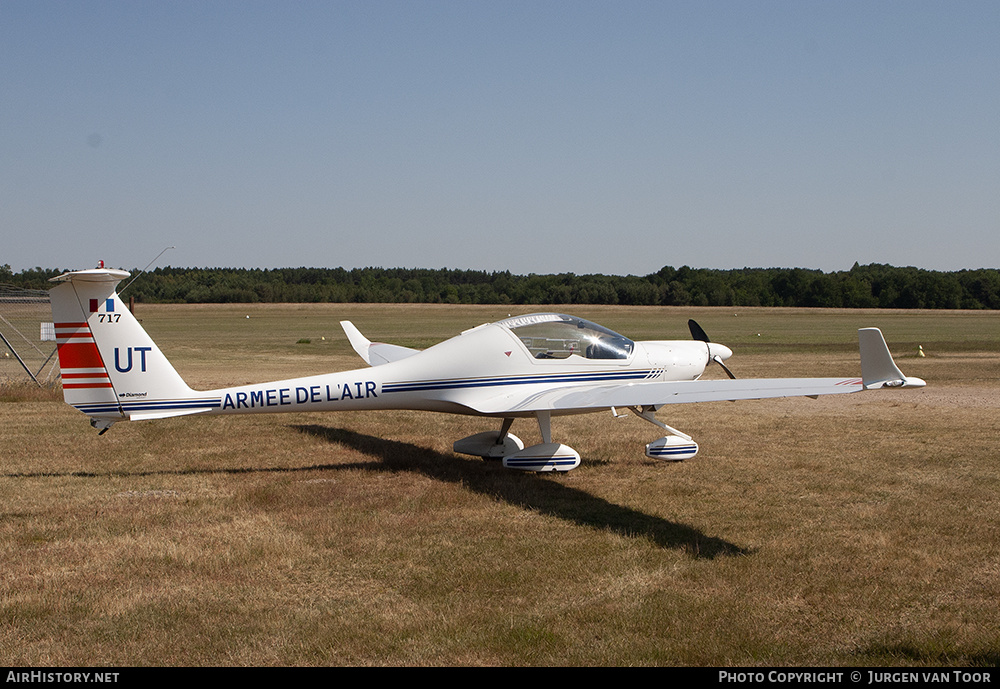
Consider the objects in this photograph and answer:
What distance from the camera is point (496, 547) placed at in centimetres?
714

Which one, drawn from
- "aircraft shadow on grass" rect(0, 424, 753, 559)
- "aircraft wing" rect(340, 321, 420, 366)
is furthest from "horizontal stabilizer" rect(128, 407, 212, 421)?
"aircraft wing" rect(340, 321, 420, 366)

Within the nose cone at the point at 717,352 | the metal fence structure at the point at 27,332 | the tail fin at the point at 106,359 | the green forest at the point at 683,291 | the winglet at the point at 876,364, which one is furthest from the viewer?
the green forest at the point at 683,291

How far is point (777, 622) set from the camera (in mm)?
5414

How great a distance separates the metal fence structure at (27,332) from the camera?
17.8 metres

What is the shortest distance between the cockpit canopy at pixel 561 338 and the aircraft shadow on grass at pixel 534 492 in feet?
5.63

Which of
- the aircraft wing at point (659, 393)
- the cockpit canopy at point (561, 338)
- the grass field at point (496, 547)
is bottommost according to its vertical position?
the grass field at point (496, 547)

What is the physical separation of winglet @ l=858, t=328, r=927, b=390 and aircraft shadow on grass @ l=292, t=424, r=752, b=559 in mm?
2242

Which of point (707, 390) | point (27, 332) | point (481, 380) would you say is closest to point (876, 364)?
point (707, 390)

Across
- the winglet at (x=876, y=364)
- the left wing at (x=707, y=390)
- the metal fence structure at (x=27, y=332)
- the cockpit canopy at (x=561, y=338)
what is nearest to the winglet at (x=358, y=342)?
the cockpit canopy at (x=561, y=338)

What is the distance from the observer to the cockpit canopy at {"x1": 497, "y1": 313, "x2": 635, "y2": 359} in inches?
422

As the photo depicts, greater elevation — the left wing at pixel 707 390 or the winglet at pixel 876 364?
the winglet at pixel 876 364

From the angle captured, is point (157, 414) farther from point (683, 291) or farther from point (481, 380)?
point (683, 291)

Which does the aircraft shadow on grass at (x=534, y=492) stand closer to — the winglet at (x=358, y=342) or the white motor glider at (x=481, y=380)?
the white motor glider at (x=481, y=380)

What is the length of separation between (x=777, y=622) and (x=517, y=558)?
2250 millimetres
